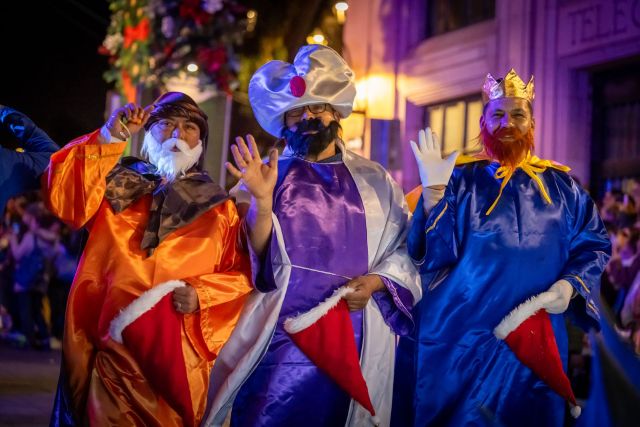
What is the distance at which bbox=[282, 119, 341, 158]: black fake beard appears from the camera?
3.76 metres

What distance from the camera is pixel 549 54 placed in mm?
8711

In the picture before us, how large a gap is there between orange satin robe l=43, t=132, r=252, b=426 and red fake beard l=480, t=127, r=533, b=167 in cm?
146

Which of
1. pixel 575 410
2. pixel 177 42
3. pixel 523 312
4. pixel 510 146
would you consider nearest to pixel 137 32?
pixel 177 42

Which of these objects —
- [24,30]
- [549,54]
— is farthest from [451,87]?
[24,30]

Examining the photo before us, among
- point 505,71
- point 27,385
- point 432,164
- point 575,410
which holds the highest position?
point 505,71

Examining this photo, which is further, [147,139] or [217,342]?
[147,139]

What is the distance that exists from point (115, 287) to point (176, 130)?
0.81 m

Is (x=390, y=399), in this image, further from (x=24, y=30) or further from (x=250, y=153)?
(x=24, y=30)

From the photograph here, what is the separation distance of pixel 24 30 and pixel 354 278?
54.9 ft

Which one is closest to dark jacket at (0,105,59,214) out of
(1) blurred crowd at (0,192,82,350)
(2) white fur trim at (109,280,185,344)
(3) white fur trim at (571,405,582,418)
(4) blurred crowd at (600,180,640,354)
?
(2) white fur trim at (109,280,185,344)

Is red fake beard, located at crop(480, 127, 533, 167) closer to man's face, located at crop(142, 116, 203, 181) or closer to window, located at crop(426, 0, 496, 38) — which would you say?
man's face, located at crop(142, 116, 203, 181)

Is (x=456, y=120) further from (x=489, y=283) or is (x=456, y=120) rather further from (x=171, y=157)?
(x=171, y=157)

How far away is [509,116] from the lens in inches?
156

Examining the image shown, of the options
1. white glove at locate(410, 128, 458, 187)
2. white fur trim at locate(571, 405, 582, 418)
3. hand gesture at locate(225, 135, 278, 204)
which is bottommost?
white fur trim at locate(571, 405, 582, 418)
